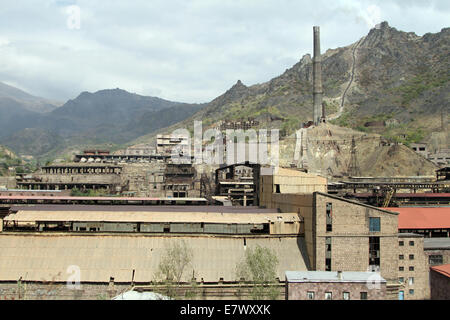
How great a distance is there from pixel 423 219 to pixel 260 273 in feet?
129

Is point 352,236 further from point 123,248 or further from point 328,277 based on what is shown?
point 123,248

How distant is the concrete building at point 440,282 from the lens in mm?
45688

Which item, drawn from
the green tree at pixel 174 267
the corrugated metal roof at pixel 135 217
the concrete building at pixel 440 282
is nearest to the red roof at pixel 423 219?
the concrete building at pixel 440 282

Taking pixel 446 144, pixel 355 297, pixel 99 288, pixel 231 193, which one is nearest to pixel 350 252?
pixel 355 297

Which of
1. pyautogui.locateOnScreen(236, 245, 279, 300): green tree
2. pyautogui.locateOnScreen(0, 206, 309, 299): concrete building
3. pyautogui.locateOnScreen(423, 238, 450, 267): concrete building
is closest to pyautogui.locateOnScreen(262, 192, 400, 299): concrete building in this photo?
pyautogui.locateOnScreen(0, 206, 309, 299): concrete building

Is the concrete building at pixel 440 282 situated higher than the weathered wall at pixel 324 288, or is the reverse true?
the weathered wall at pixel 324 288

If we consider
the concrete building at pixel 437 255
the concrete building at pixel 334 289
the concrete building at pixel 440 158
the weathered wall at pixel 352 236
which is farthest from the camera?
the concrete building at pixel 440 158

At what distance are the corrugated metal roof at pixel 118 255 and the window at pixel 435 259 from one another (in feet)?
64.1

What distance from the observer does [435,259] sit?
53656 mm

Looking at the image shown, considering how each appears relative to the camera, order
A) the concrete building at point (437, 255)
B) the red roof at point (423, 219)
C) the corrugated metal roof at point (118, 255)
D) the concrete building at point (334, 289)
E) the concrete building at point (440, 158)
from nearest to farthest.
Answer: the concrete building at point (334, 289)
the corrugated metal roof at point (118, 255)
the concrete building at point (437, 255)
the red roof at point (423, 219)
the concrete building at point (440, 158)

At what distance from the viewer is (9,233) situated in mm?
43375

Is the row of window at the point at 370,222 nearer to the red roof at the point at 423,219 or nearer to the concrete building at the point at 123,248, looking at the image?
the concrete building at the point at 123,248

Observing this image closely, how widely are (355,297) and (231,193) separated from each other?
236 feet
